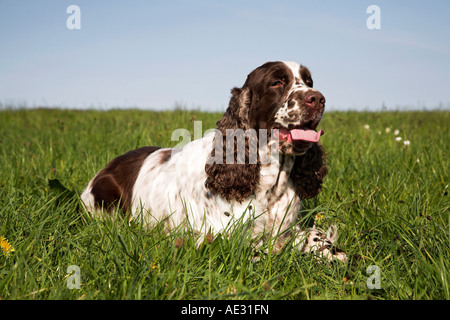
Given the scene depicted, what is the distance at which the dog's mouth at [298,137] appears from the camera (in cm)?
301

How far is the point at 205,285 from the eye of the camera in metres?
2.37

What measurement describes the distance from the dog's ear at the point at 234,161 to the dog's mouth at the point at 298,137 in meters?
0.25

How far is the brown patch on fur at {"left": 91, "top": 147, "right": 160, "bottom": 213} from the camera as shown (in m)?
3.91

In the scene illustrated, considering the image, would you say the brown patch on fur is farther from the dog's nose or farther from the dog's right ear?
the dog's nose

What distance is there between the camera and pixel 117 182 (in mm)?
4031

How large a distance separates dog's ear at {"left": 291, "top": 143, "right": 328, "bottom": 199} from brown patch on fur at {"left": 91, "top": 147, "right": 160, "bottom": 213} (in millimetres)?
1499

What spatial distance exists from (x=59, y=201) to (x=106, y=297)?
1622 mm

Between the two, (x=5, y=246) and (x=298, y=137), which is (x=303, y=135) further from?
(x=5, y=246)

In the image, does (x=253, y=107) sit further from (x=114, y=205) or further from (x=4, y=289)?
(x=4, y=289)

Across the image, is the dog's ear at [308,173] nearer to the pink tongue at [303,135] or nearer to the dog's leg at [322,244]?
the dog's leg at [322,244]

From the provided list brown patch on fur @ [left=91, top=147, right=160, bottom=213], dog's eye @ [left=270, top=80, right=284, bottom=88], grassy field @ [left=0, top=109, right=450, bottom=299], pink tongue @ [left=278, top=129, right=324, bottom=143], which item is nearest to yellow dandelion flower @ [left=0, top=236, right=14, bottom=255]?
grassy field @ [left=0, top=109, right=450, bottom=299]

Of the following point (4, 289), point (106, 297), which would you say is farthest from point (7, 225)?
point (106, 297)

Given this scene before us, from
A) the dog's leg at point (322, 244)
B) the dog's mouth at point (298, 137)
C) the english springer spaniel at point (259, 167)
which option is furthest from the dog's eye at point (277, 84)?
the dog's leg at point (322, 244)

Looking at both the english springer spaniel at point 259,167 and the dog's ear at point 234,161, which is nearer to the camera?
the english springer spaniel at point 259,167
